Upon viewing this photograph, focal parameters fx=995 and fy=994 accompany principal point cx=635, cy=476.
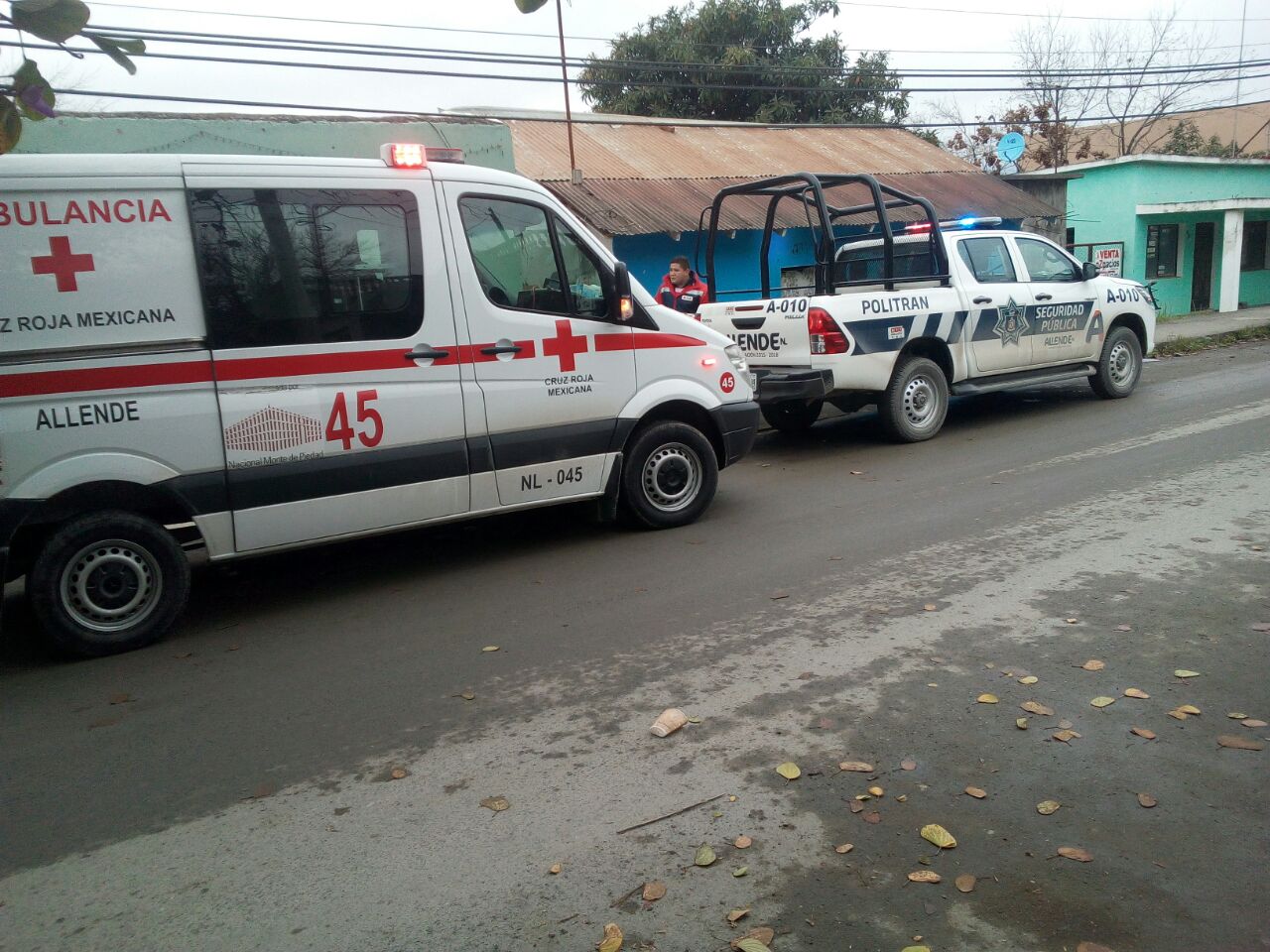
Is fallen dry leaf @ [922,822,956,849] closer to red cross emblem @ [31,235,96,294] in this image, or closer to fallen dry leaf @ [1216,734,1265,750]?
fallen dry leaf @ [1216,734,1265,750]

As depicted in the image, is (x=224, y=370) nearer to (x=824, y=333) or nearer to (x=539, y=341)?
(x=539, y=341)

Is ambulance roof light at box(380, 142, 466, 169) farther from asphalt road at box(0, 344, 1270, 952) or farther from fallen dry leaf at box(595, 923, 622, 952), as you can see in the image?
fallen dry leaf at box(595, 923, 622, 952)

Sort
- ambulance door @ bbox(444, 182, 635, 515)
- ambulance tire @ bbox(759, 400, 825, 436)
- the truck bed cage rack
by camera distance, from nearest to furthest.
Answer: ambulance door @ bbox(444, 182, 635, 515) → the truck bed cage rack → ambulance tire @ bbox(759, 400, 825, 436)

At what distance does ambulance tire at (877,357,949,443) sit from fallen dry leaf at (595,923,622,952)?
7579mm

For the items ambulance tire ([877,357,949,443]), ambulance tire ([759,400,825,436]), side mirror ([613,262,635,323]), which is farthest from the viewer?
ambulance tire ([759,400,825,436])

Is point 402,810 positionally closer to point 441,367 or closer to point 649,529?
point 441,367

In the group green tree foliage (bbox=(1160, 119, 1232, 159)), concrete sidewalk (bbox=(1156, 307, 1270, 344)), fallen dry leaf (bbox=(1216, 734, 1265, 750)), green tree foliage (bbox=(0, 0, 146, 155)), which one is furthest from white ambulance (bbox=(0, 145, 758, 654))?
green tree foliage (bbox=(1160, 119, 1232, 159))

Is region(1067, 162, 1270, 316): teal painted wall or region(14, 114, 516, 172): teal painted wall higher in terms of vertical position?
region(14, 114, 516, 172): teal painted wall

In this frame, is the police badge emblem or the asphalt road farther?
the police badge emblem

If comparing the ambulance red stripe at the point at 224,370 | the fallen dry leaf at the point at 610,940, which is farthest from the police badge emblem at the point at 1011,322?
the fallen dry leaf at the point at 610,940

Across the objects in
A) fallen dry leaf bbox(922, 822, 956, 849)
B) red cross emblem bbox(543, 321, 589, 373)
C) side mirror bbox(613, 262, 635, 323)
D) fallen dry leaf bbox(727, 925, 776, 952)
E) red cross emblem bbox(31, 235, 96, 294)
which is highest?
red cross emblem bbox(31, 235, 96, 294)

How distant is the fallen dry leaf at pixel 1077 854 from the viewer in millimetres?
3029

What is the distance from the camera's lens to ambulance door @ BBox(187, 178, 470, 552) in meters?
5.36

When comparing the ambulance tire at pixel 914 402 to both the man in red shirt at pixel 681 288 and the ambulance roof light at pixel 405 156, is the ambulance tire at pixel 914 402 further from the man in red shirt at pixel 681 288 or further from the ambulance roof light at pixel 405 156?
the ambulance roof light at pixel 405 156
